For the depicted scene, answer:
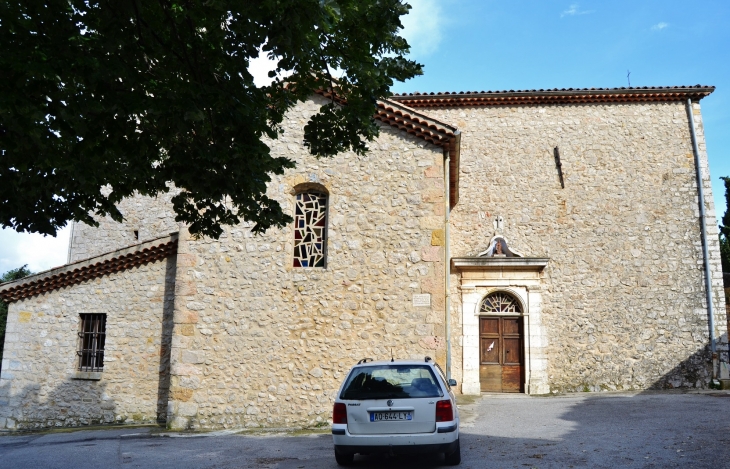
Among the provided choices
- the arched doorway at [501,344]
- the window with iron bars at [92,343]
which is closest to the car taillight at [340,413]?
the window with iron bars at [92,343]

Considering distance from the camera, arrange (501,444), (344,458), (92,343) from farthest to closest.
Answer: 1. (92,343)
2. (501,444)
3. (344,458)

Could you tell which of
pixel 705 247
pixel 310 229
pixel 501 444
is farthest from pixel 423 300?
pixel 705 247

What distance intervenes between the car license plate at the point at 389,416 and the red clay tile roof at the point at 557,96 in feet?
37.3

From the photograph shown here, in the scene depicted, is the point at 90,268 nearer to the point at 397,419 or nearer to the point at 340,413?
the point at 340,413

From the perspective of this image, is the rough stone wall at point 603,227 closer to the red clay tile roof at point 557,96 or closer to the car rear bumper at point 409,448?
the red clay tile roof at point 557,96

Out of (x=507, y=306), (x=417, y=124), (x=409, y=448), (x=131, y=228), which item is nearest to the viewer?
(x=409, y=448)

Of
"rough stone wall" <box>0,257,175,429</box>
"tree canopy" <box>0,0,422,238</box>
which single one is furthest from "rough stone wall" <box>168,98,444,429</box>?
"tree canopy" <box>0,0,422,238</box>

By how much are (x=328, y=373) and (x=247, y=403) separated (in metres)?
1.56

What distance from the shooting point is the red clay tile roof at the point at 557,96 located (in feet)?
51.9

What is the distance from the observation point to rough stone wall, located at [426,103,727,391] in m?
14.9

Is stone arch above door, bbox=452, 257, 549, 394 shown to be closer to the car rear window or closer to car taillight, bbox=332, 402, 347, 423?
the car rear window

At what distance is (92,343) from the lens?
11750mm

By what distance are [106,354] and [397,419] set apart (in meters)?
7.65

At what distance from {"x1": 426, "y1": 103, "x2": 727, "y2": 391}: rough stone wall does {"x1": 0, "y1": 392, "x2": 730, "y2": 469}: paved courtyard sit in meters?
3.29
